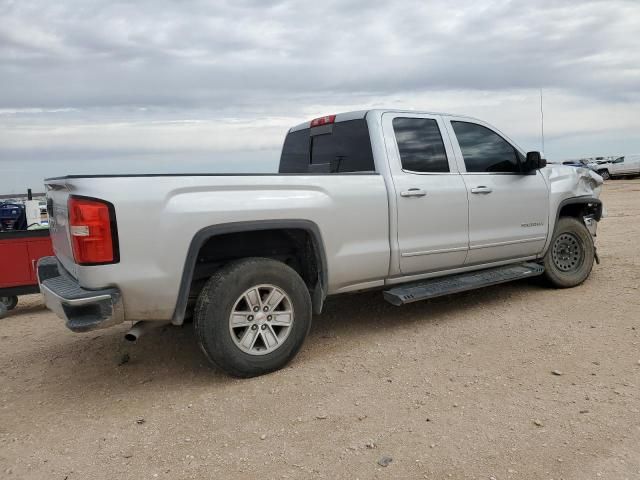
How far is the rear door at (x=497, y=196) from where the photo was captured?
4973 mm

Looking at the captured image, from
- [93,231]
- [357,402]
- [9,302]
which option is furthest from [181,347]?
[9,302]

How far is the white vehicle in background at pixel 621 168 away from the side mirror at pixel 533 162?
94.7 ft

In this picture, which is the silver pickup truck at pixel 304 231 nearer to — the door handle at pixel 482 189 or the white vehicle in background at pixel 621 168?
the door handle at pixel 482 189

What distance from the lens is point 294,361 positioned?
13.6 feet

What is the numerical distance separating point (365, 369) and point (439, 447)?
114 cm

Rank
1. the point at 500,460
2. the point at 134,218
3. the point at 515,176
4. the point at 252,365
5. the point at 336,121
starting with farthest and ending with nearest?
the point at 515,176 < the point at 336,121 < the point at 252,365 < the point at 134,218 < the point at 500,460

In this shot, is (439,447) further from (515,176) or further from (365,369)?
(515,176)

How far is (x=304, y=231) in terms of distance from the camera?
4059 mm

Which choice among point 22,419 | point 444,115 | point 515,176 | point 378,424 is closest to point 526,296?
point 515,176

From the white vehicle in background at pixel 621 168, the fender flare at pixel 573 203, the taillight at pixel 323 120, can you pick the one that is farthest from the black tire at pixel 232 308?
the white vehicle in background at pixel 621 168

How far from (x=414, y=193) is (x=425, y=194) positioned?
132 mm

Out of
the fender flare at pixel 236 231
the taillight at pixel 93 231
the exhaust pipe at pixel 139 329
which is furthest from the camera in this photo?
the exhaust pipe at pixel 139 329

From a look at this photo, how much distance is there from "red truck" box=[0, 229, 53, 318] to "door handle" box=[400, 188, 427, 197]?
4077mm

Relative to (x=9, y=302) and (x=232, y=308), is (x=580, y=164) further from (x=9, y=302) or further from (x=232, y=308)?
(x=9, y=302)
